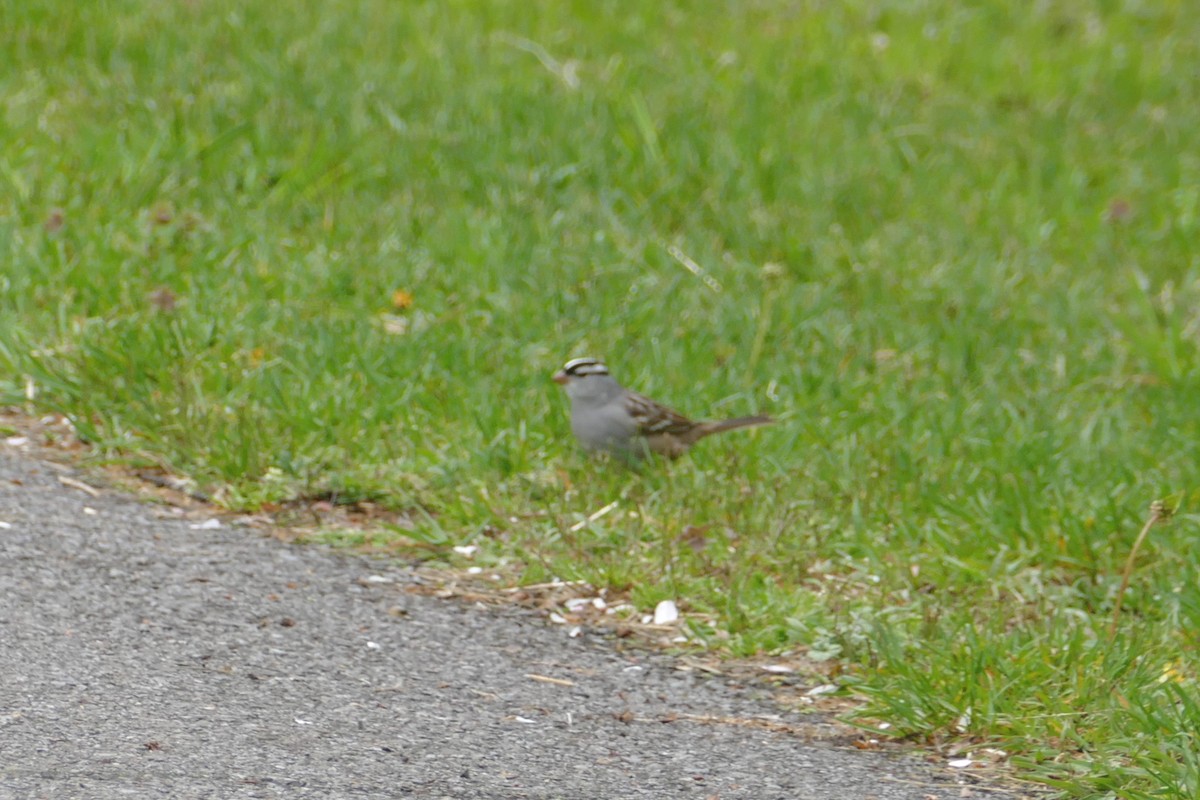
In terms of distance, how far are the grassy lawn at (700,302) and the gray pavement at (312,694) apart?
1.09 ft

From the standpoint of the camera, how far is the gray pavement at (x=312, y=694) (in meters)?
3.47

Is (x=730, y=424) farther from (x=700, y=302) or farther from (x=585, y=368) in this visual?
(x=700, y=302)

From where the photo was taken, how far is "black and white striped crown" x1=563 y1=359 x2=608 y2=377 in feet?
18.3

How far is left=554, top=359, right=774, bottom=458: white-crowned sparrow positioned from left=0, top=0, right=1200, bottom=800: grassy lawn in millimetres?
85

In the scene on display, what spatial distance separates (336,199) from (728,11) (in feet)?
12.4

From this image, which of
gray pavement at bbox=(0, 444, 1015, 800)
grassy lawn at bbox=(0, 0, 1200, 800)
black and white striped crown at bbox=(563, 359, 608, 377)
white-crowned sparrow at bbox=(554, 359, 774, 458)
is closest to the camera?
gray pavement at bbox=(0, 444, 1015, 800)

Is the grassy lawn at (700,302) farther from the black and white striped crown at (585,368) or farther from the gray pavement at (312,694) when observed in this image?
the gray pavement at (312,694)

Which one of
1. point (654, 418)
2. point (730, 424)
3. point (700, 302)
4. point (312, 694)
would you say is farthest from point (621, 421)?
point (312, 694)

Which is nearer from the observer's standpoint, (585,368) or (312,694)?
(312,694)

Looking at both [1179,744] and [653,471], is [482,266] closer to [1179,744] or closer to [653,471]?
[653,471]

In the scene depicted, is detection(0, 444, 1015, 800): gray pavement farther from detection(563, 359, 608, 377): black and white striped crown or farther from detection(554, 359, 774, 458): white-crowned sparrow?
detection(563, 359, 608, 377): black and white striped crown

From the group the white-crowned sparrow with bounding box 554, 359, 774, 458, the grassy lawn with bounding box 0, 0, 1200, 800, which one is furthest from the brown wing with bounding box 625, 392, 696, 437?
the grassy lawn with bounding box 0, 0, 1200, 800

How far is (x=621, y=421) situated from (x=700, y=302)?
64.4 inches

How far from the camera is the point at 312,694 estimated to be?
393cm
